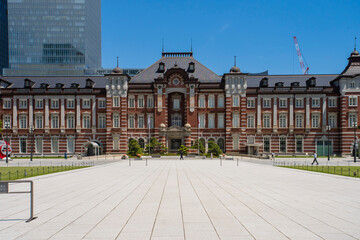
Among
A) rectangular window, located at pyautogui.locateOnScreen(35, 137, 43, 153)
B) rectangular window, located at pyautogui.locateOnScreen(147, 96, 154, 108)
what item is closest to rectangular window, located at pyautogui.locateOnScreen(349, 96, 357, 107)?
rectangular window, located at pyautogui.locateOnScreen(147, 96, 154, 108)

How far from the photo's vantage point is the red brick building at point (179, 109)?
5659cm

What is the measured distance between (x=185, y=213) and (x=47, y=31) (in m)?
132

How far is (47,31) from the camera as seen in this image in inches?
4820

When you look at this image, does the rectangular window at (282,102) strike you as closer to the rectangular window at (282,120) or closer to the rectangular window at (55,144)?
the rectangular window at (282,120)

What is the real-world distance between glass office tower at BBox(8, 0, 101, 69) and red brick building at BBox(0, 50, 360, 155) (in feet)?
225

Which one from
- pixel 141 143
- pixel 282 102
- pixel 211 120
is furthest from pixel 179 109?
pixel 282 102

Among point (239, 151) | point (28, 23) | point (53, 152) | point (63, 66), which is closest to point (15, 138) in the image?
point (53, 152)

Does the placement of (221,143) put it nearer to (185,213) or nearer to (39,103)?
(39,103)

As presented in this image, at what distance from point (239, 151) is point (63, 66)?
93.0 meters

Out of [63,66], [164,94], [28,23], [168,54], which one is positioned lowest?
[164,94]

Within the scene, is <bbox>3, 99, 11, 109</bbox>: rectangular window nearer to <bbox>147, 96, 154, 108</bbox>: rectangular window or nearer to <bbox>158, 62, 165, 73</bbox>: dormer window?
<bbox>147, 96, 154, 108</bbox>: rectangular window

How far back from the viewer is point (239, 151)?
2222 inches

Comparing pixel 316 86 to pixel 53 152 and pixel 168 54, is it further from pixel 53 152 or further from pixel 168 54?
pixel 53 152

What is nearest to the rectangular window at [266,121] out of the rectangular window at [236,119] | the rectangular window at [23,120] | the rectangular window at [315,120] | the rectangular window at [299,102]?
the rectangular window at [236,119]
